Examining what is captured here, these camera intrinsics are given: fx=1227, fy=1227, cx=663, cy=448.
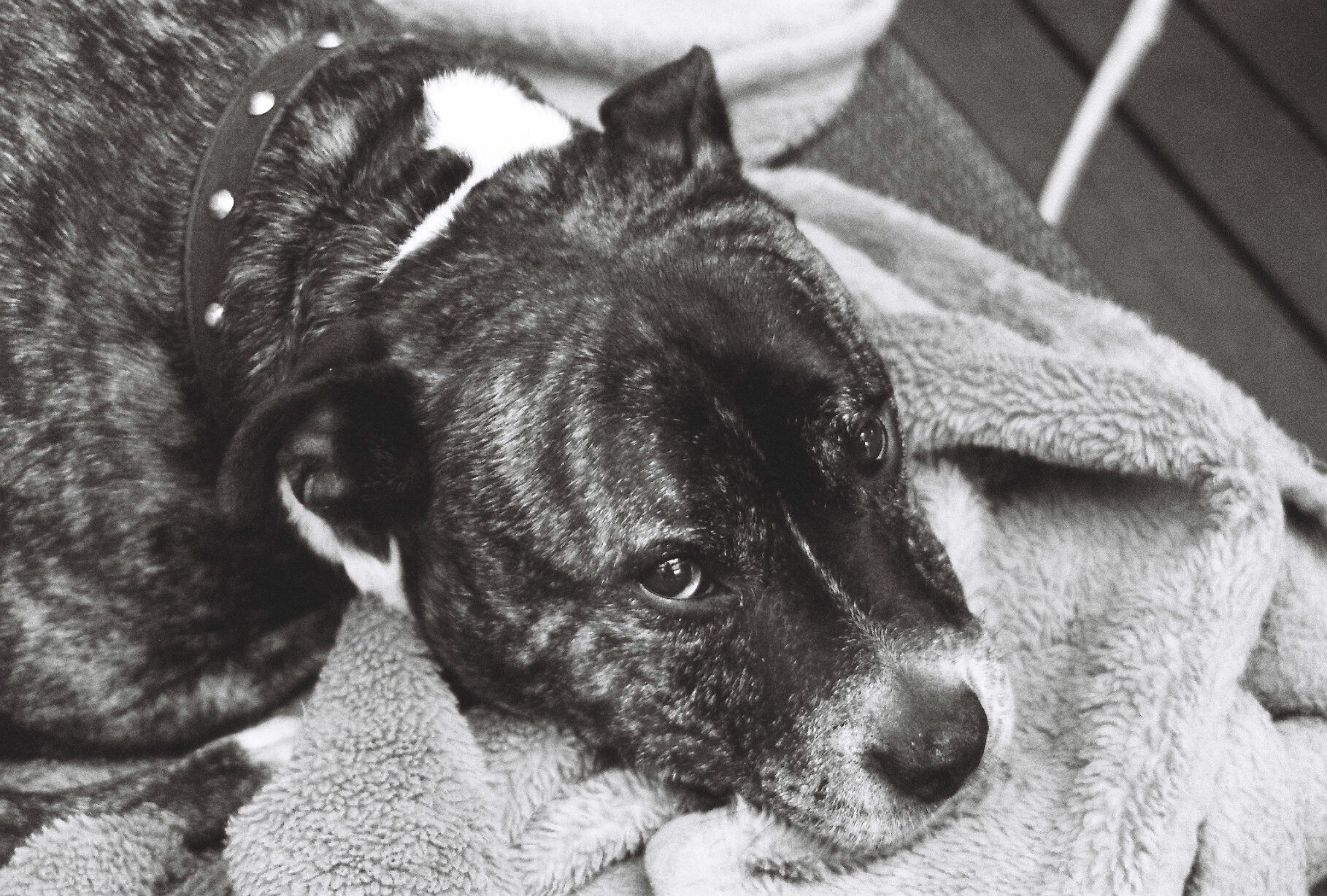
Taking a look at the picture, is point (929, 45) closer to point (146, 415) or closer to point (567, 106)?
point (567, 106)

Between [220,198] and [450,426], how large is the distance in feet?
2.26

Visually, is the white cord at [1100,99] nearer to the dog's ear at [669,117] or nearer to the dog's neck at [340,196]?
the dog's ear at [669,117]

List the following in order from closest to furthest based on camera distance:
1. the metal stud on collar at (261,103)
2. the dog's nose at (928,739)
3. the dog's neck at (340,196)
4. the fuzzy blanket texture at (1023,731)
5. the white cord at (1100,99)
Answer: the dog's nose at (928,739) < the fuzzy blanket texture at (1023,731) < the dog's neck at (340,196) < the metal stud on collar at (261,103) < the white cord at (1100,99)

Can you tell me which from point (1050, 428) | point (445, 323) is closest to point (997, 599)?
point (1050, 428)

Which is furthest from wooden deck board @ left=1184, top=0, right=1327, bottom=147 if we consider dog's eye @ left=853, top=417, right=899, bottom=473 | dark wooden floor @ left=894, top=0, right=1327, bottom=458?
dog's eye @ left=853, top=417, right=899, bottom=473


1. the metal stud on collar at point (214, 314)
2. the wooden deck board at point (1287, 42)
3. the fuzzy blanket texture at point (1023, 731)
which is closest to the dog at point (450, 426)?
the metal stud on collar at point (214, 314)

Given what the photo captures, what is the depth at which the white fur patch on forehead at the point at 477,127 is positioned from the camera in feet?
7.33

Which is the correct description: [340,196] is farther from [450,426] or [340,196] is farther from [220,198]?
[450,426]

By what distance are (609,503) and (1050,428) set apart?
99 cm

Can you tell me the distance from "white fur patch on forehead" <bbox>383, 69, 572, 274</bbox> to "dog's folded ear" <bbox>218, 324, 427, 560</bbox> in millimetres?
259

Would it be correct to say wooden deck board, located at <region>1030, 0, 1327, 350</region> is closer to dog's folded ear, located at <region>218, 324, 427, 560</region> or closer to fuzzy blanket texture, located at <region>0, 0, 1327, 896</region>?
fuzzy blanket texture, located at <region>0, 0, 1327, 896</region>

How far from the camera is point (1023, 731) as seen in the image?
7.50ft

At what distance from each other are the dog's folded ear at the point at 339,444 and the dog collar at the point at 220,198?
1.02 ft

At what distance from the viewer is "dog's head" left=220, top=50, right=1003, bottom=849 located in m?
1.93
